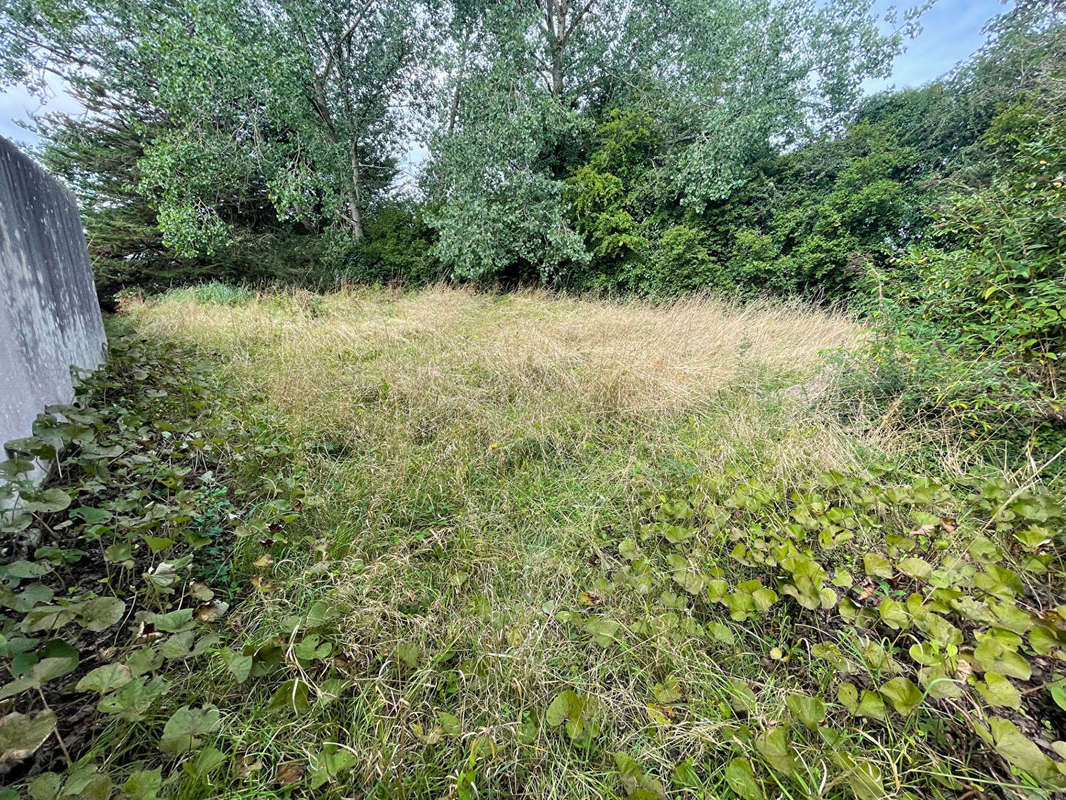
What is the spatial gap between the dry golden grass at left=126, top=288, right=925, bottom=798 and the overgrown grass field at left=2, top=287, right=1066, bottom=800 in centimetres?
1

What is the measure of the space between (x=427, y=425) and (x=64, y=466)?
1.69 metres

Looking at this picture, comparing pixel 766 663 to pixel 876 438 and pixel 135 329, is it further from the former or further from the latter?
pixel 135 329

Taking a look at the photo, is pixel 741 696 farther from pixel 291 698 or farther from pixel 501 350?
pixel 501 350

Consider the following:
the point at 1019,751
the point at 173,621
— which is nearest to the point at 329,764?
the point at 173,621

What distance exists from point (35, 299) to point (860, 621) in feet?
12.6

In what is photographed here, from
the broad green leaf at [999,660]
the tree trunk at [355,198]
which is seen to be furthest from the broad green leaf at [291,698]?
the tree trunk at [355,198]

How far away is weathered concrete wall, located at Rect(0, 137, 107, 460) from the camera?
1.63m

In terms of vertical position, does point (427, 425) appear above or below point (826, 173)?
below

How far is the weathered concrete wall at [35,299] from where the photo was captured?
1632 millimetres

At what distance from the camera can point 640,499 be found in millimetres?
1840

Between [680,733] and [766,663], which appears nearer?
[680,733]

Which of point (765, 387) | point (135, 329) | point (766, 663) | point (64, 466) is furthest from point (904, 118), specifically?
point (135, 329)

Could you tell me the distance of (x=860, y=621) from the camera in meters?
1.12

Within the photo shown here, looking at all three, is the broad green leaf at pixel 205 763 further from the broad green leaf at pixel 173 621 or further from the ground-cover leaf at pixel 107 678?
the broad green leaf at pixel 173 621
